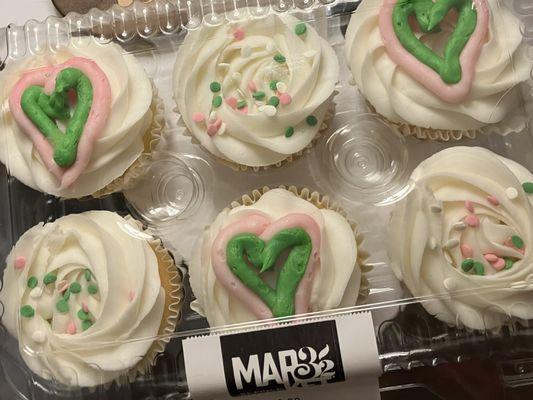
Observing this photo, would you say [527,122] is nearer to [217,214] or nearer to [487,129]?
[487,129]

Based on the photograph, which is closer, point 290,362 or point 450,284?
point 290,362

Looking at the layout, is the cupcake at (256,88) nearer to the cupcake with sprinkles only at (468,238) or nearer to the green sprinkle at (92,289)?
the cupcake with sprinkles only at (468,238)

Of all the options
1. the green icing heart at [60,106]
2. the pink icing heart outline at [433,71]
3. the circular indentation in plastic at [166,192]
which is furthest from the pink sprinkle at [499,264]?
the green icing heart at [60,106]

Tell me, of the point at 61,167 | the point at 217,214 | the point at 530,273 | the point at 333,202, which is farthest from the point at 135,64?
the point at 530,273

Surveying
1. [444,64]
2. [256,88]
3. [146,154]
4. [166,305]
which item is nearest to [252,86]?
[256,88]

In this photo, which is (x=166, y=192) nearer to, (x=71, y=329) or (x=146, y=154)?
(x=146, y=154)

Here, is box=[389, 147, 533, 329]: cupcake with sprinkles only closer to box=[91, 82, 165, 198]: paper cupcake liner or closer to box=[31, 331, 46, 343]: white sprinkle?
box=[91, 82, 165, 198]: paper cupcake liner

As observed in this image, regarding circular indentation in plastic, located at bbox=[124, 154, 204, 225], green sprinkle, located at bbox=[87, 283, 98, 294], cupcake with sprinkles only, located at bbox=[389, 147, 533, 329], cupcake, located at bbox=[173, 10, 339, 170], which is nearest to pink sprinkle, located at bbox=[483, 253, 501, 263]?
cupcake with sprinkles only, located at bbox=[389, 147, 533, 329]
